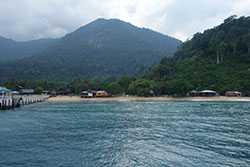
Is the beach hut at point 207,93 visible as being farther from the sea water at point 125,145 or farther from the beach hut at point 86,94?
the sea water at point 125,145

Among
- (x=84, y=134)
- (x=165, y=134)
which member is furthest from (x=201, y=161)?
(x=84, y=134)

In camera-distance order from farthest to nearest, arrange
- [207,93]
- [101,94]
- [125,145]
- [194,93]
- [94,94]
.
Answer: [94,94]
[101,94]
[194,93]
[207,93]
[125,145]

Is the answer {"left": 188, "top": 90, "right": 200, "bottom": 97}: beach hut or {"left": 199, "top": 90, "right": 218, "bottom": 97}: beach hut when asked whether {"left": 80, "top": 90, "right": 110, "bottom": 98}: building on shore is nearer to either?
{"left": 188, "top": 90, "right": 200, "bottom": 97}: beach hut

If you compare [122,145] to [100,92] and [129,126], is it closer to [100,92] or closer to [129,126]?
[129,126]

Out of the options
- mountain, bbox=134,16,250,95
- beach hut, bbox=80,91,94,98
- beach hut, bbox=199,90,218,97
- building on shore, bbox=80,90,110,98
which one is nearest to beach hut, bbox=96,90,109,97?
building on shore, bbox=80,90,110,98

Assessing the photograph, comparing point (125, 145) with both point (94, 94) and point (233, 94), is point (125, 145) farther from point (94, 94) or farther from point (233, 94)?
point (94, 94)

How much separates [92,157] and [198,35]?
141m

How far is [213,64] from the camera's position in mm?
130125

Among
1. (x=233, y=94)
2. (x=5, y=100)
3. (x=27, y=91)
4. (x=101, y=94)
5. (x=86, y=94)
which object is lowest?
(x=5, y=100)

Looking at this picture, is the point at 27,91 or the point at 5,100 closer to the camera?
the point at 5,100

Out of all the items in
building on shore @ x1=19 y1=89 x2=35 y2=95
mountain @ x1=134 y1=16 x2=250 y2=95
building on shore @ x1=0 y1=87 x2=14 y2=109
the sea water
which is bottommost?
the sea water

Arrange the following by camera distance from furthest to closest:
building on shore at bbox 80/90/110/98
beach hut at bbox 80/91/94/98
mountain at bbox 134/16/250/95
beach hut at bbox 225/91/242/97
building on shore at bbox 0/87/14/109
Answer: building on shore at bbox 80/90/110/98 → beach hut at bbox 80/91/94/98 → mountain at bbox 134/16/250/95 → beach hut at bbox 225/91/242/97 → building on shore at bbox 0/87/14/109

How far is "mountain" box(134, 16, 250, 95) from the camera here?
119m

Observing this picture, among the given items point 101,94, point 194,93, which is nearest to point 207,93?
point 194,93
